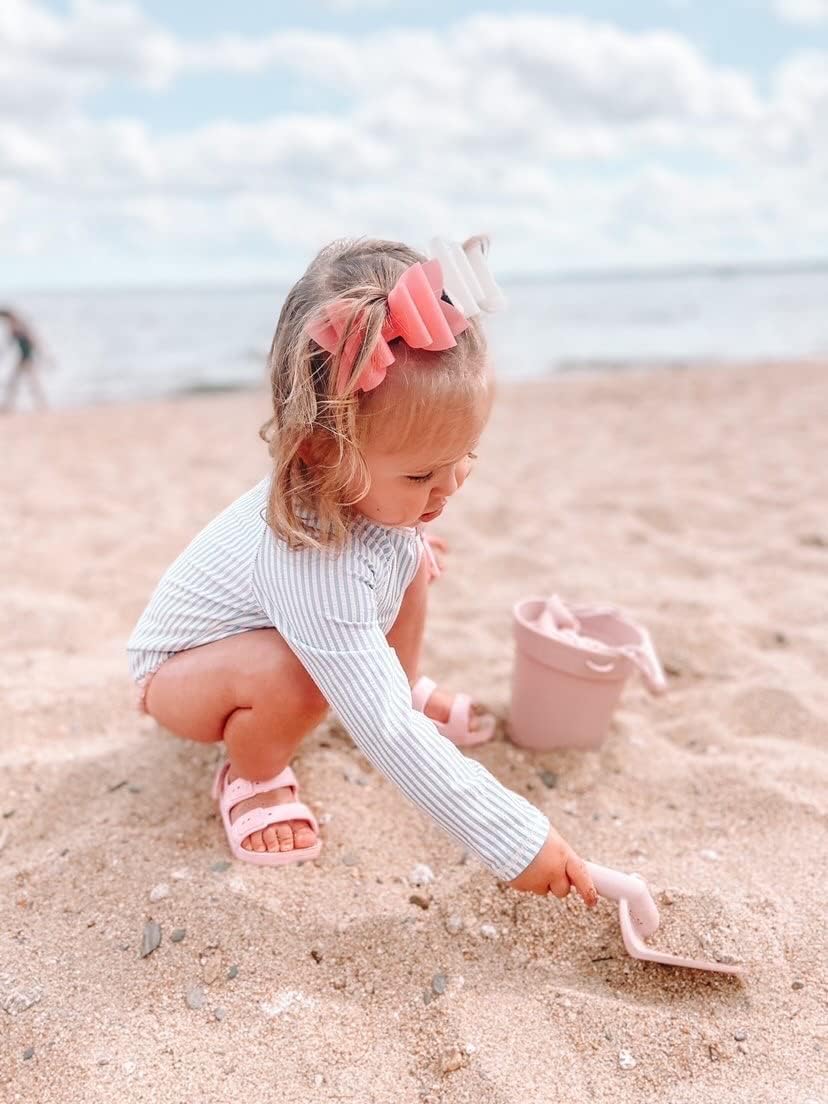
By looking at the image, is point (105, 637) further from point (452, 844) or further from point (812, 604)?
point (812, 604)

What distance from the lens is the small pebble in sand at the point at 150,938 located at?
1.72 metres

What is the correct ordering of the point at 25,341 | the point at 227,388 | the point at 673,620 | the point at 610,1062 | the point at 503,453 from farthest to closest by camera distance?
1. the point at 227,388
2. the point at 25,341
3. the point at 503,453
4. the point at 673,620
5. the point at 610,1062

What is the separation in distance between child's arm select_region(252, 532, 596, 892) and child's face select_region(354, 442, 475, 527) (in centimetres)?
10

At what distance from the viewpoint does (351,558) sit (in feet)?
5.53

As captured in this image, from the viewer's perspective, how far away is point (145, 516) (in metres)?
4.46

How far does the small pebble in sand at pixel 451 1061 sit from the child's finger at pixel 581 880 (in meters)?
0.32

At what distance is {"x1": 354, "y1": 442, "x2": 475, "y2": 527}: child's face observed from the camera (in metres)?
1.60

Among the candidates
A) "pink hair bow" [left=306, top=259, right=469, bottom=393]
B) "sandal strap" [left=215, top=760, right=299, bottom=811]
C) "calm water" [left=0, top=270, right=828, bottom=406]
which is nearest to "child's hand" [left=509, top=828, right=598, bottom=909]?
"sandal strap" [left=215, top=760, right=299, bottom=811]

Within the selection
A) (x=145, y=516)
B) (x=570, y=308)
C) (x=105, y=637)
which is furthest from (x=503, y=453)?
(x=570, y=308)

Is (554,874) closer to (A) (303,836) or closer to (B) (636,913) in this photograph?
(B) (636,913)

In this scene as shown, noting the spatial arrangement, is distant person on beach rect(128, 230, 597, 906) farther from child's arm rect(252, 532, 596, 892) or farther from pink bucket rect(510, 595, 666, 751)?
pink bucket rect(510, 595, 666, 751)

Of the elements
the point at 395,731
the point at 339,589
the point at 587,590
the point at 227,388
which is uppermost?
the point at 339,589

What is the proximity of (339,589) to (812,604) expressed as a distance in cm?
207

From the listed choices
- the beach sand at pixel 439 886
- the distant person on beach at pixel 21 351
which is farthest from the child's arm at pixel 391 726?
the distant person on beach at pixel 21 351
